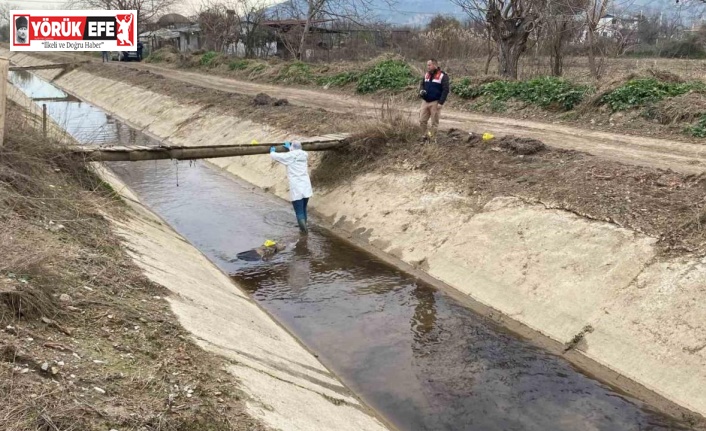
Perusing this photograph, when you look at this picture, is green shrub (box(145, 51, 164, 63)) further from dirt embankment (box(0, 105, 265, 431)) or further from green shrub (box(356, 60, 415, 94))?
dirt embankment (box(0, 105, 265, 431))

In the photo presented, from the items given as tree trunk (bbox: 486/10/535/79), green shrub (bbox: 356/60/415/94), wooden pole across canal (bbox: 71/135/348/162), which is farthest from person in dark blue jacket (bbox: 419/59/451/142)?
tree trunk (bbox: 486/10/535/79)

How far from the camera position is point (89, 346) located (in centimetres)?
491

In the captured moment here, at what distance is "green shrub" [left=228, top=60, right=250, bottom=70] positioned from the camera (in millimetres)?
Answer: 37625

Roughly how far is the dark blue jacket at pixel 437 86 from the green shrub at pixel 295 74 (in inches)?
646

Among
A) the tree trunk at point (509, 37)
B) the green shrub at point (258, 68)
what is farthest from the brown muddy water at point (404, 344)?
the green shrub at point (258, 68)

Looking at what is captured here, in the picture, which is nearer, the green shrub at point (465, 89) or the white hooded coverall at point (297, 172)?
the white hooded coverall at point (297, 172)

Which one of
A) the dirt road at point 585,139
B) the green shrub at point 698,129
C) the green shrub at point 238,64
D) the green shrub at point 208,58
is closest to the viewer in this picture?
the dirt road at point 585,139

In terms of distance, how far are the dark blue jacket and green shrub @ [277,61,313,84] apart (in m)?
16.4

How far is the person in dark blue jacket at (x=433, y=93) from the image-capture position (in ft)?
47.1

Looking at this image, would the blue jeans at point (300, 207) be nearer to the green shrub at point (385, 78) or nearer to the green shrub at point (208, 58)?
the green shrub at point (385, 78)

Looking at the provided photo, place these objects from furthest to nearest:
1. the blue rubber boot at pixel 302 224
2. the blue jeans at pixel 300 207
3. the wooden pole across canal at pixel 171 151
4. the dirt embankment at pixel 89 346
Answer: the blue rubber boot at pixel 302 224 < the blue jeans at pixel 300 207 < the wooden pole across canal at pixel 171 151 < the dirt embankment at pixel 89 346

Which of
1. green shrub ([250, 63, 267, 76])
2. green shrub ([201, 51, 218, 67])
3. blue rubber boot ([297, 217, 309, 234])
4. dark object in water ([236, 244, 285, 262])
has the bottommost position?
Result: dark object in water ([236, 244, 285, 262])

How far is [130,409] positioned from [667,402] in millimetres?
5842

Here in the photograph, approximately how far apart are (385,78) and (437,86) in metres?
10.9
